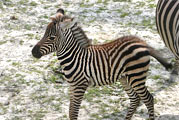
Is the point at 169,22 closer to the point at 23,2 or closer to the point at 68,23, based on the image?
the point at 68,23

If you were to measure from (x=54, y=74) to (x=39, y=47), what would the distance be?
1.96 metres

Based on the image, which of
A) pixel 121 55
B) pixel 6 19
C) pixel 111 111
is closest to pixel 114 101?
pixel 111 111

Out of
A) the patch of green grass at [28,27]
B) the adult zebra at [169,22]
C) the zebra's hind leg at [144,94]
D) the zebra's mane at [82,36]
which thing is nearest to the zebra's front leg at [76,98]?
the zebra's mane at [82,36]

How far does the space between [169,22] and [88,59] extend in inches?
67.5

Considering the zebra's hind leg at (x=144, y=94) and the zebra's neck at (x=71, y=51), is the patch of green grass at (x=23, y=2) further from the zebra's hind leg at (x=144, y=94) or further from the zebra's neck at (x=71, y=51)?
the zebra's hind leg at (x=144, y=94)

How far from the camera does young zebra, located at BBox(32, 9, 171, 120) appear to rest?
5461mm

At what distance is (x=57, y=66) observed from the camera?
771cm

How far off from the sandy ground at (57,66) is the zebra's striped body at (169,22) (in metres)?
1.31

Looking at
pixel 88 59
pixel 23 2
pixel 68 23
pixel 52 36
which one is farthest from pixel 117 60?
pixel 23 2

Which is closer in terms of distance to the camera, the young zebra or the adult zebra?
the young zebra

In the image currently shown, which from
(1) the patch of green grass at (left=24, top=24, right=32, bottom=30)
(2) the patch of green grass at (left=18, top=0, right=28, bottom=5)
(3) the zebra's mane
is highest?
(3) the zebra's mane

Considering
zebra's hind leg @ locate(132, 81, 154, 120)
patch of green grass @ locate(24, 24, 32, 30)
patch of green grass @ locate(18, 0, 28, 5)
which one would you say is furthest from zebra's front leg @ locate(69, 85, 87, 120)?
patch of green grass @ locate(18, 0, 28, 5)

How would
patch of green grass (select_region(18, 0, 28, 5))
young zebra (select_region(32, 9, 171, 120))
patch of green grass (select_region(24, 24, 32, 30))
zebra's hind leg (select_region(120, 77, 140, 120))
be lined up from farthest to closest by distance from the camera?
patch of green grass (select_region(18, 0, 28, 5)) < patch of green grass (select_region(24, 24, 32, 30)) < zebra's hind leg (select_region(120, 77, 140, 120)) < young zebra (select_region(32, 9, 171, 120))

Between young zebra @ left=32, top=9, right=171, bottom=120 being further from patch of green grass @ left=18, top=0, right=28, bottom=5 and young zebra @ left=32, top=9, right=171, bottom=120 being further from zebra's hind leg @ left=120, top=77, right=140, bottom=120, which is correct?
patch of green grass @ left=18, top=0, right=28, bottom=5
